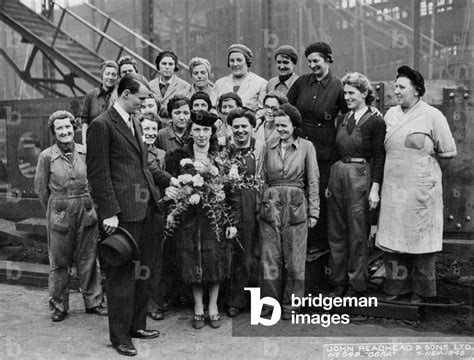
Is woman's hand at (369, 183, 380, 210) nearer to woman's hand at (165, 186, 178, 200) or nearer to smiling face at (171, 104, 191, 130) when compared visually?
woman's hand at (165, 186, 178, 200)

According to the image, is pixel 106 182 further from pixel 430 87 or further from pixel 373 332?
pixel 430 87

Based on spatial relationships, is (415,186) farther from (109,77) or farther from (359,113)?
(109,77)

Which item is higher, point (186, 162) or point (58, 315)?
point (186, 162)

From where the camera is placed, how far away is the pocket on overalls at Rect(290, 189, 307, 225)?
181 inches

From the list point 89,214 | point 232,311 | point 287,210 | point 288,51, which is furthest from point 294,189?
point 89,214

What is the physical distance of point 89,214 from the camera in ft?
16.3

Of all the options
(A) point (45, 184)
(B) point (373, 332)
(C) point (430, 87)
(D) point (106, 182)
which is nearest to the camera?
(D) point (106, 182)

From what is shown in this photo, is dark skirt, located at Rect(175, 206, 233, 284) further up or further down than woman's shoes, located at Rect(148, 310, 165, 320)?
further up

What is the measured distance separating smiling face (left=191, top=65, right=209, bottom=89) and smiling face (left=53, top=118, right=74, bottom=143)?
1.31m

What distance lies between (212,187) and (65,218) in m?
1.42

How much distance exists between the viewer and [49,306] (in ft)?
16.4

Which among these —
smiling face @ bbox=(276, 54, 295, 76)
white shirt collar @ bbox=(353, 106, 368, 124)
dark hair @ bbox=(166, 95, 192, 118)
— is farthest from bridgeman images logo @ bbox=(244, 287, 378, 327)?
smiling face @ bbox=(276, 54, 295, 76)

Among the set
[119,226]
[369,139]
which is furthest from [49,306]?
[369,139]

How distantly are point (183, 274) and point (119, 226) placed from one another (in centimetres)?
82
